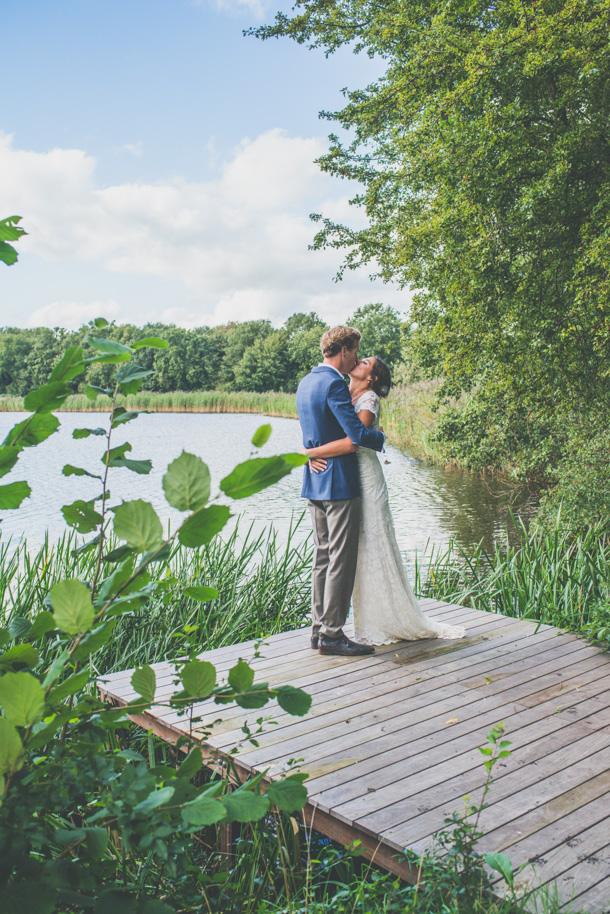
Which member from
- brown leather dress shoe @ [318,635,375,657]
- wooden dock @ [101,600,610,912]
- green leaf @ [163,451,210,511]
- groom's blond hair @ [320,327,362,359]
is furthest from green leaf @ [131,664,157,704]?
groom's blond hair @ [320,327,362,359]

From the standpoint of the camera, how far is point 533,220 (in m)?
6.95

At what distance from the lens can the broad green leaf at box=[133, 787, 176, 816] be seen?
2.45 feet

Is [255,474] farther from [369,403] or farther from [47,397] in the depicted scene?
[369,403]

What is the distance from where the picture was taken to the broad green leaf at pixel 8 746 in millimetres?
729

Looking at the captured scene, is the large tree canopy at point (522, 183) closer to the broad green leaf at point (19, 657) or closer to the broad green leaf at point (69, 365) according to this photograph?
the broad green leaf at point (69, 365)

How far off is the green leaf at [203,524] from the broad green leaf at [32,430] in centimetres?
35

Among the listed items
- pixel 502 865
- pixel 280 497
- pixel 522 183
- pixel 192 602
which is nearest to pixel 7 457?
pixel 502 865

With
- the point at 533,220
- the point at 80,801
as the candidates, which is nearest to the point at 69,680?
the point at 80,801

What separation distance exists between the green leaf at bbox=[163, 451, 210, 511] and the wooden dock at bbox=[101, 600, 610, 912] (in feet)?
3.43

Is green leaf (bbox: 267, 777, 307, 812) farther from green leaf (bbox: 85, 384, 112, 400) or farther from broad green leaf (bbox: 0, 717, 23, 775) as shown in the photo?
green leaf (bbox: 85, 384, 112, 400)

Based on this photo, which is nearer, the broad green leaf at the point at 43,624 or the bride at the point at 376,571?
the broad green leaf at the point at 43,624

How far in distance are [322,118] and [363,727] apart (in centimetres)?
1412

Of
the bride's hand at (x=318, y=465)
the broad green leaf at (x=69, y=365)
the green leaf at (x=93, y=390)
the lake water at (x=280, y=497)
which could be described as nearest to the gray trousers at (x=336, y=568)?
the bride's hand at (x=318, y=465)

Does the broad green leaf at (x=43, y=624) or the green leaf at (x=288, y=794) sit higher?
the broad green leaf at (x=43, y=624)
